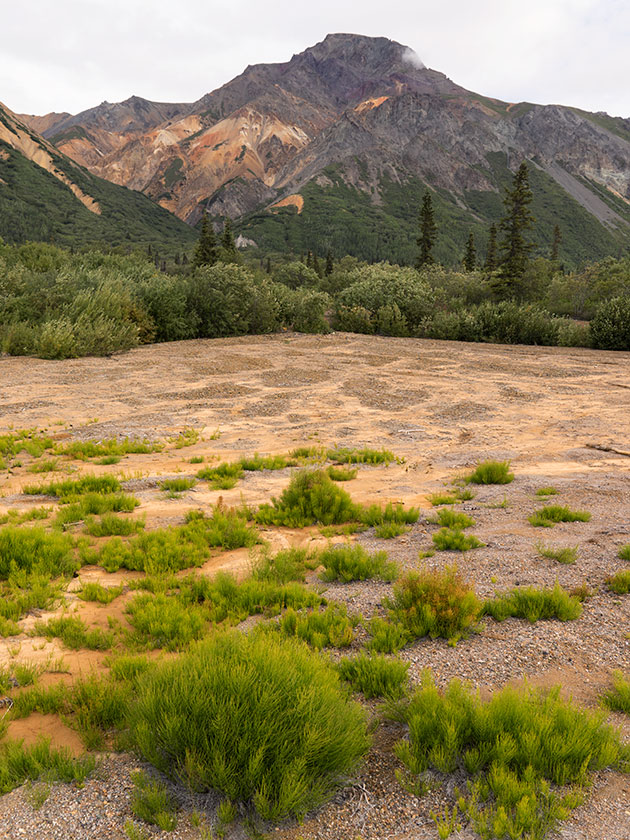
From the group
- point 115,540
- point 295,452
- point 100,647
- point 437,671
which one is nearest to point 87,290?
point 295,452

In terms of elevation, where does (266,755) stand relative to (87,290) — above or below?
below

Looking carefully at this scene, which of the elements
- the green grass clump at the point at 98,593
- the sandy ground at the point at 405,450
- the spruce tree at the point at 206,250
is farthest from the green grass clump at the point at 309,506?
the spruce tree at the point at 206,250

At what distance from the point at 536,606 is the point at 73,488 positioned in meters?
6.27

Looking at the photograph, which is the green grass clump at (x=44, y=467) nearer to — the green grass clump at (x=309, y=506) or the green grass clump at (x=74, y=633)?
the green grass clump at (x=309, y=506)

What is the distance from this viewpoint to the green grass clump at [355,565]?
4977 mm

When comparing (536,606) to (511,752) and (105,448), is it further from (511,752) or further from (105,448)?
(105,448)

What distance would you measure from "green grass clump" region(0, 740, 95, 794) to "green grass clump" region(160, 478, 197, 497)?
4.65 metres

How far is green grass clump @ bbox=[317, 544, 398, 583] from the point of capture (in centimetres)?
498

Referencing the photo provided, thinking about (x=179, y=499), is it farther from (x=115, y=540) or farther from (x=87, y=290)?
(x=87, y=290)

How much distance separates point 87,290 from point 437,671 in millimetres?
23903

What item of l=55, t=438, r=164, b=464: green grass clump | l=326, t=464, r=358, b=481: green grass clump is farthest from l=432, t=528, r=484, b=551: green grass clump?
l=55, t=438, r=164, b=464: green grass clump

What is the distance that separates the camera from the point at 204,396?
14.0 m

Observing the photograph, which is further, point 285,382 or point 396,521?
point 285,382

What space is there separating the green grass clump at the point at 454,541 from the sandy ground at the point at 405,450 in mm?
145
